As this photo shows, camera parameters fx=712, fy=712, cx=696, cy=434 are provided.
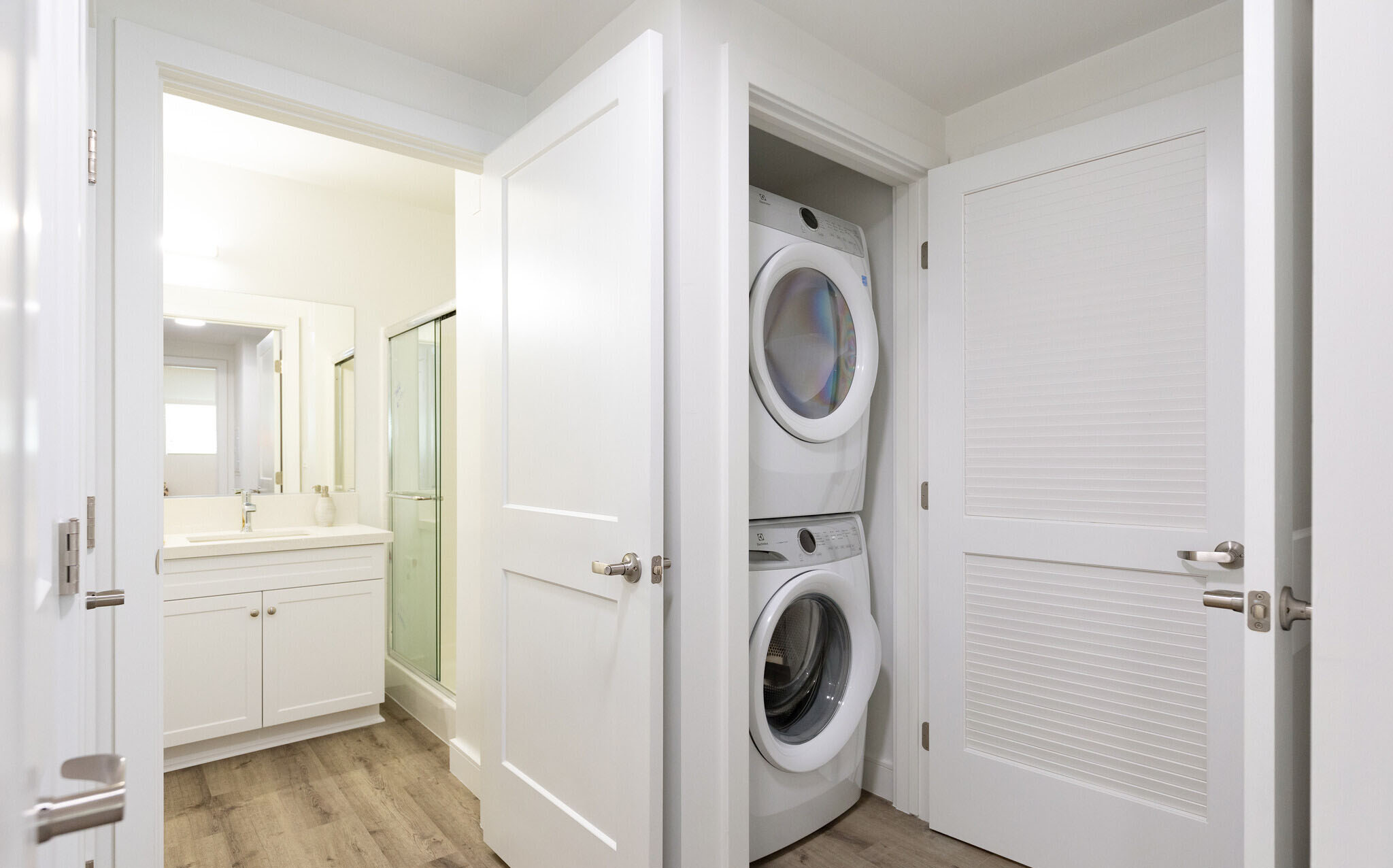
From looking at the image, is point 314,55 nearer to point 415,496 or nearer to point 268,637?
point 415,496

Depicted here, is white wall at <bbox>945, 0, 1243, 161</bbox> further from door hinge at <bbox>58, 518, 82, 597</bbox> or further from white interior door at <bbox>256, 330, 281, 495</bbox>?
white interior door at <bbox>256, 330, 281, 495</bbox>

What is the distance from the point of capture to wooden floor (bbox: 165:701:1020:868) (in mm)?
2064

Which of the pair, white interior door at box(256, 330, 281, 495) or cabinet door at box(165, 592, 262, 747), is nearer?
cabinet door at box(165, 592, 262, 747)

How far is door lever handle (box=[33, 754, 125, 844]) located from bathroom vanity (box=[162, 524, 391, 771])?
2.52 meters

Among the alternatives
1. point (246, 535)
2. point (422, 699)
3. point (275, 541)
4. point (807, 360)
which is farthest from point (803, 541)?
point (246, 535)

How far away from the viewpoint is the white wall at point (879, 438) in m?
2.48

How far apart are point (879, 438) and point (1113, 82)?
1.27 m

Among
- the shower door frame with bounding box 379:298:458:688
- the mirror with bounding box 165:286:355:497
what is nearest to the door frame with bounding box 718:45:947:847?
the shower door frame with bounding box 379:298:458:688

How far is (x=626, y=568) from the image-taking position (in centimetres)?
152

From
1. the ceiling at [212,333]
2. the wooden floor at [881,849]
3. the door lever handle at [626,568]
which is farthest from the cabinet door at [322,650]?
the door lever handle at [626,568]

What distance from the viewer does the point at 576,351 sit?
1.74m

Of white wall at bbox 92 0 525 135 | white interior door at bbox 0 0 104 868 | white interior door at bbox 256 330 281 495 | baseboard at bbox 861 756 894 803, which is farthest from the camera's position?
white interior door at bbox 256 330 281 495

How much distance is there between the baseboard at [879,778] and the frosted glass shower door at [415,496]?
1.83 m

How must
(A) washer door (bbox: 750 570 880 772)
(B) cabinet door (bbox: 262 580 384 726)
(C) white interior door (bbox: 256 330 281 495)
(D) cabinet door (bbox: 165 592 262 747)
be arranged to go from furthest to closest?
(C) white interior door (bbox: 256 330 281 495), (B) cabinet door (bbox: 262 580 384 726), (D) cabinet door (bbox: 165 592 262 747), (A) washer door (bbox: 750 570 880 772)
